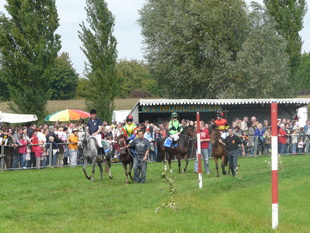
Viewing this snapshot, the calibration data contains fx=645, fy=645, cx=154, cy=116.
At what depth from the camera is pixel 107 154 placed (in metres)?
22.1

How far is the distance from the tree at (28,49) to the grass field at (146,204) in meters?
17.1

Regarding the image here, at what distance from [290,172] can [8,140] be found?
1116cm

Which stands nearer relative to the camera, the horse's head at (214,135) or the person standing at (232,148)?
the person standing at (232,148)

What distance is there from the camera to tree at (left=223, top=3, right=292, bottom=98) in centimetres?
5862

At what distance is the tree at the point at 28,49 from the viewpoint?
39844 millimetres

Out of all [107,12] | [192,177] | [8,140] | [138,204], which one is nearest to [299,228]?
[138,204]

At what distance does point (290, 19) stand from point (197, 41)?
9.03 metres

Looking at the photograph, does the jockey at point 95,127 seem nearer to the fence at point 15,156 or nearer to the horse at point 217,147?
the horse at point 217,147

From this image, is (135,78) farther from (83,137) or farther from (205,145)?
(83,137)

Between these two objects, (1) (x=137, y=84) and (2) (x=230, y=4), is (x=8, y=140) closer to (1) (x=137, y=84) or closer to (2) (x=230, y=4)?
(2) (x=230, y=4)

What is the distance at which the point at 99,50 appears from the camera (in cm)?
5016

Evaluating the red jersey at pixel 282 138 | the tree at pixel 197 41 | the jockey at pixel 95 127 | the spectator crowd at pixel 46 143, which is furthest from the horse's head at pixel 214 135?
the tree at pixel 197 41

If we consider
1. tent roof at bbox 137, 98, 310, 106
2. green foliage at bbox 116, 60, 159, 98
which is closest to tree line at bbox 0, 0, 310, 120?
tent roof at bbox 137, 98, 310, 106

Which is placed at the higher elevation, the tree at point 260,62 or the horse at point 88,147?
the tree at point 260,62
